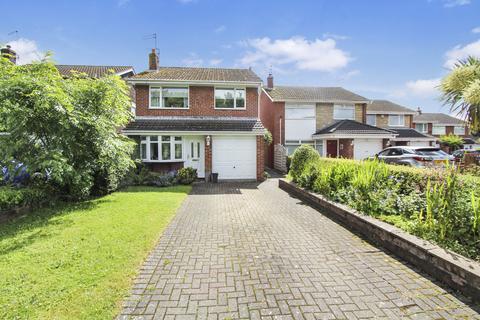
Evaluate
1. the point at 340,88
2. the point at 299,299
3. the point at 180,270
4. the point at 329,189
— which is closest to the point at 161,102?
the point at 329,189

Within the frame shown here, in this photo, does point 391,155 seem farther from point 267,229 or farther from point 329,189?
point 267,229

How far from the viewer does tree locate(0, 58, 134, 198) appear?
646 cm

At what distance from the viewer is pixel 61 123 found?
6.88 m

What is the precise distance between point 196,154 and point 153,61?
319 inches

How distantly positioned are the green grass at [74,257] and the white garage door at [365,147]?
1674 cm

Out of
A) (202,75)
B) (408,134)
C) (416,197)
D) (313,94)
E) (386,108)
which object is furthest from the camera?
(386,108)

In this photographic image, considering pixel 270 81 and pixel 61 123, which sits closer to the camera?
pixel 61 123

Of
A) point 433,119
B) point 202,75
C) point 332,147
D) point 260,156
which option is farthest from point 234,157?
point 433,119

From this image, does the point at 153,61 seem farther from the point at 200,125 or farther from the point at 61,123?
the point at 61,123

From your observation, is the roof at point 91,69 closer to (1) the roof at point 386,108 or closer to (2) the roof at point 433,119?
(1) the roof at point 386,108

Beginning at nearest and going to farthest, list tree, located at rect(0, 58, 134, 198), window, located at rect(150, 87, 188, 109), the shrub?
tree, located at rect(0, 58, 134, 198) → the shrub → window, located at rect(150, 87, 188, 109)

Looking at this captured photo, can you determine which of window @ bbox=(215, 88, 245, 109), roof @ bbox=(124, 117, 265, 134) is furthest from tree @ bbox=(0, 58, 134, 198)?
window @ bbox=(215, 88, 245, 109)

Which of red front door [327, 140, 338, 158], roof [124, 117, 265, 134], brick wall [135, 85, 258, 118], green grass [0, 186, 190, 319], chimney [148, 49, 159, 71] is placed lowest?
green grass [0, 186, 190, 319]

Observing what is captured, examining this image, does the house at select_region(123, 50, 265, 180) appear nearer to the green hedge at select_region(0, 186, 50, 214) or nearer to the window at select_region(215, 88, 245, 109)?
the window at select_region(215, 88, 245, 109)
